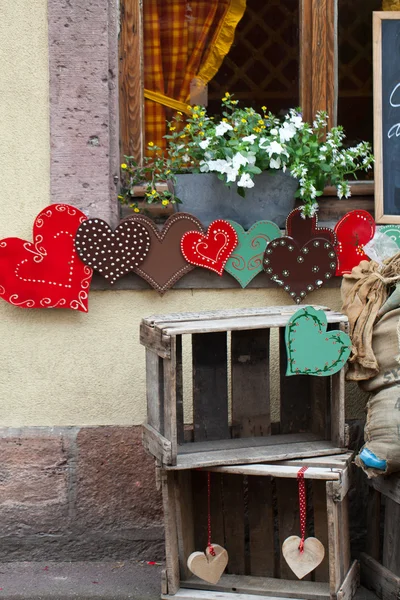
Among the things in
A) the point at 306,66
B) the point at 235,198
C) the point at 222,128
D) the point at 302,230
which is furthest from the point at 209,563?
the point at 306,66

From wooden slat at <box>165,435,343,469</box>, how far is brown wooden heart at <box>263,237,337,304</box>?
2.46ft

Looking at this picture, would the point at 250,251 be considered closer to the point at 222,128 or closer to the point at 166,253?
the point at 166,253

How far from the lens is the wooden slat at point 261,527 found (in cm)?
370

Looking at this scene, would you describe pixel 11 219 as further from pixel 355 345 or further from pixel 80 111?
pixel 355 345

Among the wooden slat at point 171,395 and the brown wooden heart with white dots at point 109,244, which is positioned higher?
the brown wooden heart with white dots at point 109,244

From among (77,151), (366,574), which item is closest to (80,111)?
(77,151)

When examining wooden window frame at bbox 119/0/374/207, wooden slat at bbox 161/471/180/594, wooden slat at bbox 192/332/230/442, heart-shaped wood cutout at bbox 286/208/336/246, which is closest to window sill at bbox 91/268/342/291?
heart-shaped wood cutout at bbox 286/208/336/246

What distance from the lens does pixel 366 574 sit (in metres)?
3.79

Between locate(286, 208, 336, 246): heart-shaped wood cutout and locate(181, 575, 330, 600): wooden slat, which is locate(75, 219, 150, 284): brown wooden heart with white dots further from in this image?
locate(181, 575, 330, 600): wooden slat

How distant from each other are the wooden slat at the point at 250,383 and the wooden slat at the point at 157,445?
375 millimetres

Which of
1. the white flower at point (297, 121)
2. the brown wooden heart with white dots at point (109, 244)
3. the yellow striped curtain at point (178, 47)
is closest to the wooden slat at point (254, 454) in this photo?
the brown wooden heart with white dots at point (109, 244)

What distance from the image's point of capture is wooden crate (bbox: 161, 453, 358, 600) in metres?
3.39

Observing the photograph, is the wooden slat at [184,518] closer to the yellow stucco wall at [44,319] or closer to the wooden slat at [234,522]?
the wooden slat at [234,522]

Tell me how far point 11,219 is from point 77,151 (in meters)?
0.41
